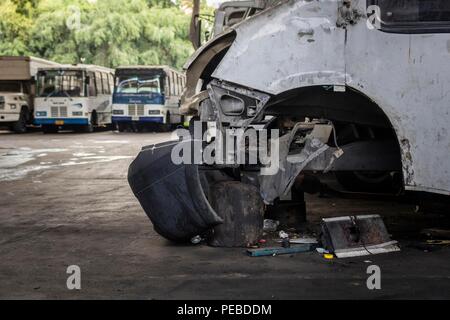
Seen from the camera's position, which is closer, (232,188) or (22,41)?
(232,188)

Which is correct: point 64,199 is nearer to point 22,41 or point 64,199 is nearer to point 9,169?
point 9,169

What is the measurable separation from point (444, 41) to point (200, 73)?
2.13 metres

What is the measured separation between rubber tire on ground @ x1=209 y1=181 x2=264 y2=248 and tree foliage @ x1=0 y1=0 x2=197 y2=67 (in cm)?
3449

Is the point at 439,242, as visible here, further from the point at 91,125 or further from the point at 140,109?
the point at 91,125

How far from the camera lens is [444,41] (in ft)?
17.5

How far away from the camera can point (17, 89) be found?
96.8 feet

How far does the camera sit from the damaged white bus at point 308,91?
5383 mm

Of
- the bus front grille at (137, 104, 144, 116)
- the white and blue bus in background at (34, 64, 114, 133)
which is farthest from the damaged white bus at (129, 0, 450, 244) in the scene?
the white and blue bus in background at (34, 64, 114, 133)

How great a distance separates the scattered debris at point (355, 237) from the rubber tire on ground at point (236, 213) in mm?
611

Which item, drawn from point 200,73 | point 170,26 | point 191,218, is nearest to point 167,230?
point 191,218

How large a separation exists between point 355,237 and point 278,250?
70 centimetres

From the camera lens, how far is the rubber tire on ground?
5781mm

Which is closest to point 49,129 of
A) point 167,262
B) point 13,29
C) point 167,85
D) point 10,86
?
point 10,86

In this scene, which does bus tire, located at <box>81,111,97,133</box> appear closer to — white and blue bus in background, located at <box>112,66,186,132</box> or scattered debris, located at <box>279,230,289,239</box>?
white and blue bus in background, located at <box>112,66,186,132</box>
